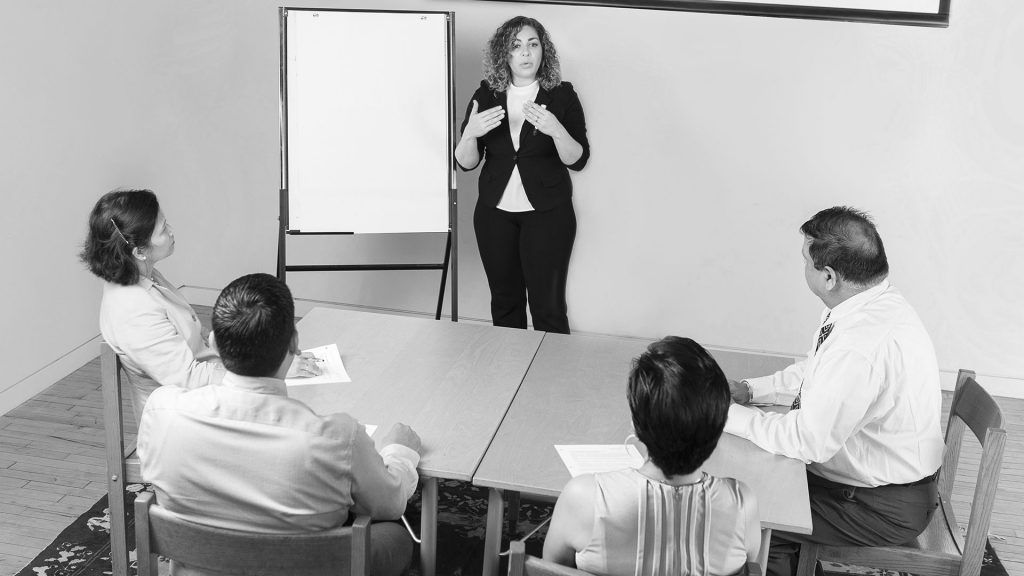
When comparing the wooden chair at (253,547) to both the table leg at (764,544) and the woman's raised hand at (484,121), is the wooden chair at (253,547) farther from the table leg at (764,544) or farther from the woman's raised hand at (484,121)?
the woman's raised hand at (484,121)

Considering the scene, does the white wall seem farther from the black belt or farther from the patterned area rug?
the black belt

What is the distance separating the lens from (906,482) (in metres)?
2.62

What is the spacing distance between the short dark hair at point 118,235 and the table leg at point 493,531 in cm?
123

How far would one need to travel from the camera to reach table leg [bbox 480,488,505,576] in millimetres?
2518

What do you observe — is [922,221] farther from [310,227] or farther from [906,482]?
[310,227]

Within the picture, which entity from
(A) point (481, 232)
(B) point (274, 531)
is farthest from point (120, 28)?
(B) point (274, 531)

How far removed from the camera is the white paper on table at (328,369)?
2891 mm

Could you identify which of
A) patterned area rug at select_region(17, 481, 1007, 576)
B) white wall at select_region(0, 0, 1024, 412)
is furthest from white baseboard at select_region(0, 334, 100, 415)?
patterned area rug at select_region(17, 481, 1007, 576)

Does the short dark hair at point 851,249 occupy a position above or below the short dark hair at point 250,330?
above

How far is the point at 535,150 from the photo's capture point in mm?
4199

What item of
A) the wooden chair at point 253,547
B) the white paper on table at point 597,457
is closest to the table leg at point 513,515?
the white paper on table at point 597,457

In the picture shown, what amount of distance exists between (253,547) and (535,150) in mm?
2524

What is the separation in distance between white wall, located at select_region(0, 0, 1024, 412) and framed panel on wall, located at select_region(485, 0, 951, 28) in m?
0.04

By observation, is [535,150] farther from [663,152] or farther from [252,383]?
[252,383]
